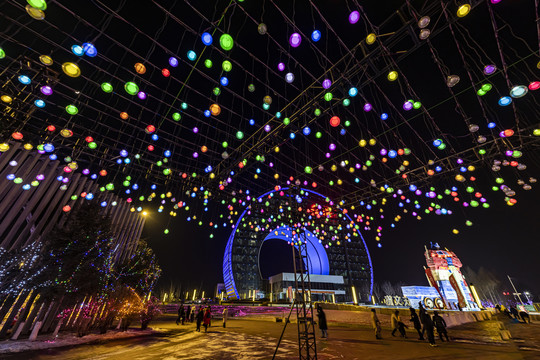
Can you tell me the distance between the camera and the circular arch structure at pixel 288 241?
23406mm

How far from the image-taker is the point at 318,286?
3438 centimetres

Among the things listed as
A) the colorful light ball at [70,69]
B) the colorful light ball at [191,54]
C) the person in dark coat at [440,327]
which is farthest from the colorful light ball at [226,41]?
the person in dark coat at [440,327]

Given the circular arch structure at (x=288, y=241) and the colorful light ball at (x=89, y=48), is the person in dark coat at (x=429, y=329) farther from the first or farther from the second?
the circular arch structure at (x=288, y=241)

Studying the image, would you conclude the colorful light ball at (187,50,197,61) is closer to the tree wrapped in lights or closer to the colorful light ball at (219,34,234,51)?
the colorful light ball at (219,34,234,51)

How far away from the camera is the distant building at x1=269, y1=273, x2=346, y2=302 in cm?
3069

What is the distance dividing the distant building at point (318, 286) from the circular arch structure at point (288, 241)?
1001mm

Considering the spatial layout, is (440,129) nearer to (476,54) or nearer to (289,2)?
(476,54)

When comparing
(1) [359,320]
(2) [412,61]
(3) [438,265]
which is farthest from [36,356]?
(3) [438,265]

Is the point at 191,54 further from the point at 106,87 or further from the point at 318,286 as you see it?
the point at 318,286

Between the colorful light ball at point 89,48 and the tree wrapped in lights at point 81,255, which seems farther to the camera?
the tree wrapped in lights at point 81,255

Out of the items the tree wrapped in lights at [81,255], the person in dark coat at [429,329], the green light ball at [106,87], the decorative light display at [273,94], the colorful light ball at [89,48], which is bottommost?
the person in dark coat at [429,329]

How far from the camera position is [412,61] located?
24.1 ft

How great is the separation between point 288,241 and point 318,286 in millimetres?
9411

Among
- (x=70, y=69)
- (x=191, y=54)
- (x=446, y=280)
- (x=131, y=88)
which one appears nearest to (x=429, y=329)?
(x=191, y=54)
